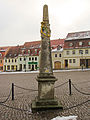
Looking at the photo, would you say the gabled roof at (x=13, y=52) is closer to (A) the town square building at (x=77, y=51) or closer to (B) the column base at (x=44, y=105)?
(A) the town square building at (x=77, y=51)

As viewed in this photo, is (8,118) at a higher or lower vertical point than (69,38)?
lower

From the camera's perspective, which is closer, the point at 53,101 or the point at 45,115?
the point at 45,115

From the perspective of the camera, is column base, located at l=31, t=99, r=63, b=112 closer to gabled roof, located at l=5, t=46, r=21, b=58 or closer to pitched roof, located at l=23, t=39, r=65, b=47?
pitched roof, located at l=23, t=39, r=65, b=47

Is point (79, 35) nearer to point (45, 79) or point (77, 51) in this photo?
point (77, 51)

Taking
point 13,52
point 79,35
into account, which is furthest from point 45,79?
point 13,52

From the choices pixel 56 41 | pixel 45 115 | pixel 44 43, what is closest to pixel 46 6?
pixel 44 43

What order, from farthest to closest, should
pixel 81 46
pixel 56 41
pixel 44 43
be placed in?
pixel 56 41 → pixel 81 46 → pixel 44 43

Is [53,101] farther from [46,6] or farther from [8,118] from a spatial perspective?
[46,6]

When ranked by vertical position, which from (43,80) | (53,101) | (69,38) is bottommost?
(53,101)

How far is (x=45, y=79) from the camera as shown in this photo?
4371 millimetres

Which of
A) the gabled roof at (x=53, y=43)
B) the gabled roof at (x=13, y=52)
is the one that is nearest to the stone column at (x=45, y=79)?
the gabled roof at (x=53, y=43)

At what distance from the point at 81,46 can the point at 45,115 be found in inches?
1291

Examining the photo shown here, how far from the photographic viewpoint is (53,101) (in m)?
4.39

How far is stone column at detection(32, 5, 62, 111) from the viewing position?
14.3 feet
